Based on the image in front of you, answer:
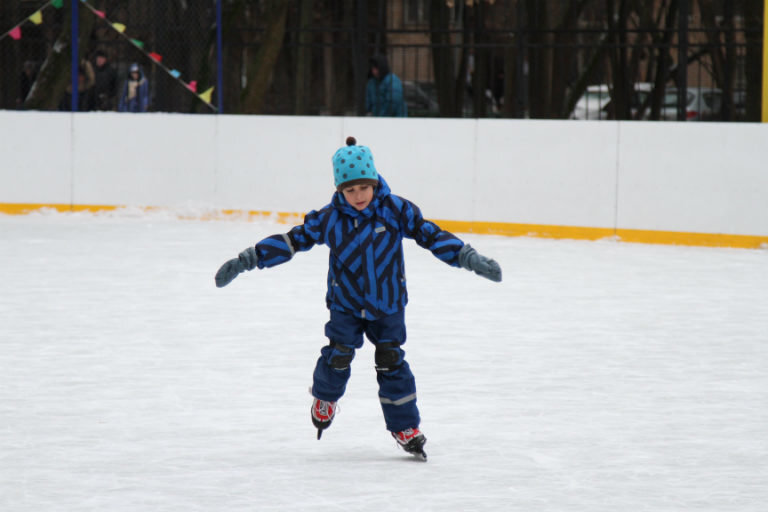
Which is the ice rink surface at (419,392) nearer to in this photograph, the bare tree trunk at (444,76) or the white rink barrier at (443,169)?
the white rink barrier at (443,169)

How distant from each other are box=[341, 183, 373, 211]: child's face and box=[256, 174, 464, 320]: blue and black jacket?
0.16 feet

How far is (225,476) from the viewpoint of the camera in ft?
12.9

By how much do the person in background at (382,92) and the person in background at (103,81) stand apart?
3.22 metres

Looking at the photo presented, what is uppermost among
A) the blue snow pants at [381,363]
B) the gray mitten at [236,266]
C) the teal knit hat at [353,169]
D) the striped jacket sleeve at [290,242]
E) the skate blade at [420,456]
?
the teal knit hat at [353,169]

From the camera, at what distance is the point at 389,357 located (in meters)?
4.02

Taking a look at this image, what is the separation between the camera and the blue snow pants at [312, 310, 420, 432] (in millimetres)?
4027

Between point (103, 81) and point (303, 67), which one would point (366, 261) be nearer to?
point (103, 81)

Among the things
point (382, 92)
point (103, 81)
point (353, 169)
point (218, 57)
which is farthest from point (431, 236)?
point (103, 81)

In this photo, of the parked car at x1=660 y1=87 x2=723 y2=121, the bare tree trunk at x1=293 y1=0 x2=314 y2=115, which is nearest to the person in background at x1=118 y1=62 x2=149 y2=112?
the bare tree trunk at x1=293 y1=0 x2=314 y2=115

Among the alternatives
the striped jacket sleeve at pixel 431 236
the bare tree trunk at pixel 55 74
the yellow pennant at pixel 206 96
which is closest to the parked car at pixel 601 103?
the yellow pennant at pixel 206 96

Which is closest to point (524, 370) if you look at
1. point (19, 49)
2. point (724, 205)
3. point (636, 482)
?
point (636, 482)

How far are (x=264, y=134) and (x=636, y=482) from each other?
342 inches

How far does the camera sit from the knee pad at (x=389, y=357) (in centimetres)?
402

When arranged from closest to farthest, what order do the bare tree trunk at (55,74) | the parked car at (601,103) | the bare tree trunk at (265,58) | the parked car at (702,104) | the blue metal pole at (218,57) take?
1. the blue metal pole at (218,57)
2. the bare tree trunk at (55,74)
3. the bare tree trunk at (265,58)
4. the parked car at (601,103)
5. the parked car at (702,104)
